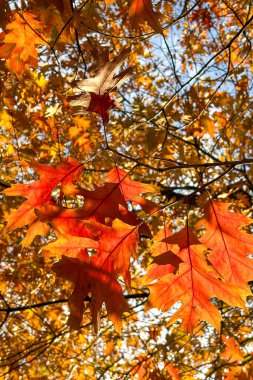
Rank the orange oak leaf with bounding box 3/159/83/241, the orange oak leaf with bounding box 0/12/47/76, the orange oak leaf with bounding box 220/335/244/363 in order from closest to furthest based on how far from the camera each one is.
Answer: the orange oak leaf with bounding box 3/159/83/241
the orange oak leaf with bounding box 0/12/47/76
the orange oak leaf with bounding box 220/335/244/363

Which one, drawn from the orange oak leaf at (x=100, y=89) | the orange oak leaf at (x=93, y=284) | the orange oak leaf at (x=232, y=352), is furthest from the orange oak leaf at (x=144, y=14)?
the orange oak leaf at (x=232, y=352)

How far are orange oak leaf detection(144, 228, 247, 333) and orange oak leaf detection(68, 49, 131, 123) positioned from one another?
551 millimetres

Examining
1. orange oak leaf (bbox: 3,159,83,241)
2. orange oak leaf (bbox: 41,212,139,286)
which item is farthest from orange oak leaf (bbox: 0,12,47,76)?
orange oak leaf (bbox: 41,212,139,286)

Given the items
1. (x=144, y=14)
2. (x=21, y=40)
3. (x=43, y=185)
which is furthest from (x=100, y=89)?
(x=21, y=40)

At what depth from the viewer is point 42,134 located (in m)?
4.13

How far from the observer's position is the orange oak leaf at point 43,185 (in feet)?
5.21

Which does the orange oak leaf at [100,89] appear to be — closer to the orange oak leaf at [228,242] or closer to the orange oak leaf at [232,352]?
the orange oak leaf at [228,242]

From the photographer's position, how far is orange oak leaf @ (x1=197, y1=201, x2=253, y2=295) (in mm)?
1503

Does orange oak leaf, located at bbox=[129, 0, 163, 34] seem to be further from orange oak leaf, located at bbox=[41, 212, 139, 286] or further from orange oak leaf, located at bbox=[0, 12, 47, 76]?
orange oak leaf, located at bbox=[41, 212, 139, 286]

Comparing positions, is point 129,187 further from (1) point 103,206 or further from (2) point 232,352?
(2) point 232,352

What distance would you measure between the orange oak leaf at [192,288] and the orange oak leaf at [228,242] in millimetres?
55

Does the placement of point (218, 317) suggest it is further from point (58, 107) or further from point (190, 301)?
point (58, 107)

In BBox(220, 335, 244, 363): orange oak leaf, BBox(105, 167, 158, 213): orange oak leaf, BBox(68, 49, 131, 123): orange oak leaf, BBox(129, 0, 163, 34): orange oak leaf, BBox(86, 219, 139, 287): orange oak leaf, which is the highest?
BBox(129, 0, 163, 34): orange oak leaf

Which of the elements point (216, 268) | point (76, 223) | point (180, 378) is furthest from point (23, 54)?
point (180, 378)
